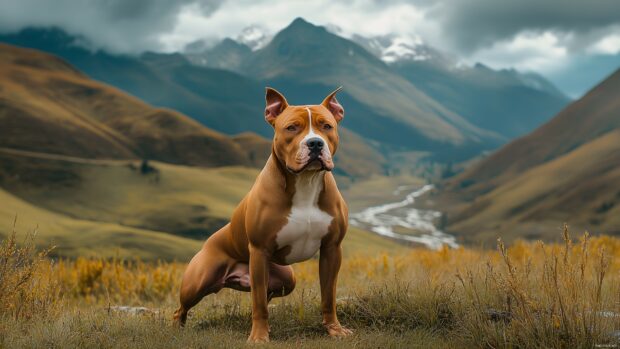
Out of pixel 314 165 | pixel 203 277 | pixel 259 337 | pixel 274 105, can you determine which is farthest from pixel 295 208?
pixel 203 277

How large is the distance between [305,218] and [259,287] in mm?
960

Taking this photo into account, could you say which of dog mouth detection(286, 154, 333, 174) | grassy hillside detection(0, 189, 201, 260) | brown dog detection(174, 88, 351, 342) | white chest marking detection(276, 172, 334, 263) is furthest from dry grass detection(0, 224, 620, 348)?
grassy hillside detection(0, 189, 201, 260)

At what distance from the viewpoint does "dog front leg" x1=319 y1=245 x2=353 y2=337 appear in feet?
20.8

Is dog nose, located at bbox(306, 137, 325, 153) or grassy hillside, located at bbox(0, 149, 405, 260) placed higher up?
grassy hillside, located at bbox(0, 149, 405, 260)

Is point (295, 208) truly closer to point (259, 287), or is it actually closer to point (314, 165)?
point (314, 165)

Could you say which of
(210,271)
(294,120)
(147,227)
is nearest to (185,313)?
(210,271)

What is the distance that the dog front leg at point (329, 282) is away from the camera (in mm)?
6340

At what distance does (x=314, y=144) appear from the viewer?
18.3ft

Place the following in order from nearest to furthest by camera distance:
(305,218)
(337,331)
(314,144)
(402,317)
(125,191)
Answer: (314,144), (305,218), (337,331), (402,317), (125,191)

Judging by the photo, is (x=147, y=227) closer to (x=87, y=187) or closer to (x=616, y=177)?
(x=87, y=187)

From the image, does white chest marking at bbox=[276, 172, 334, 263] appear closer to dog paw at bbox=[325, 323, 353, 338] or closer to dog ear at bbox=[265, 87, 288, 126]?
dog ear at bbox=[265, 87, 288, 126]

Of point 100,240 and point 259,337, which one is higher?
point 100,240

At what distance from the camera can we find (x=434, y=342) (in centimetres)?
576

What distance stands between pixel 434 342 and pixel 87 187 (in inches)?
6310
